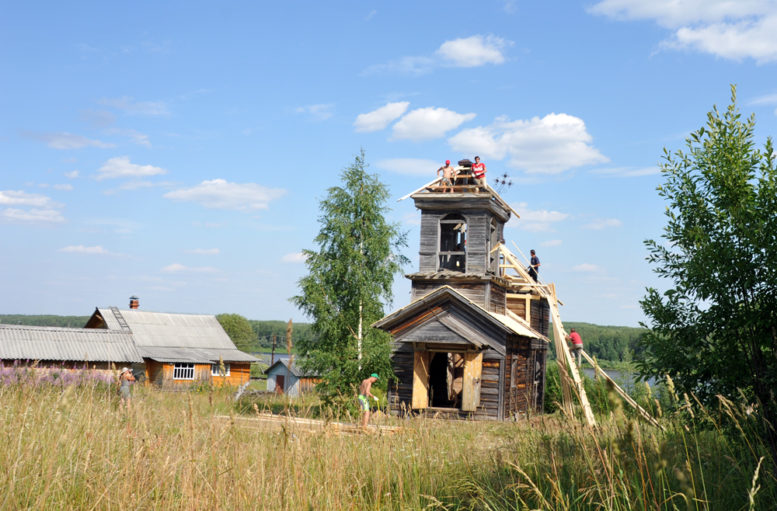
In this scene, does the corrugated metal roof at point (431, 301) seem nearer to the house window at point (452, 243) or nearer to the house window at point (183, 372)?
the house window at point (452, 243)

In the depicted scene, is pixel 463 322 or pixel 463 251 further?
pixel 463 251

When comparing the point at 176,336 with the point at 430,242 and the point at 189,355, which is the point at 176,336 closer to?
the point at 189,355

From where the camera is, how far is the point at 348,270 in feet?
77.6

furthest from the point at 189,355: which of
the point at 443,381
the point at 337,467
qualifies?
the point at 337,467

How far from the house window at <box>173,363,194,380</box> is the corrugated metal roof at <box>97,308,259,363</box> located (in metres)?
0.75

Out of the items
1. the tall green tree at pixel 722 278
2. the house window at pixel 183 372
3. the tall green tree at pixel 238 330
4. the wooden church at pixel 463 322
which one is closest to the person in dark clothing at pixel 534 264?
the wooden church at pixel 463 322

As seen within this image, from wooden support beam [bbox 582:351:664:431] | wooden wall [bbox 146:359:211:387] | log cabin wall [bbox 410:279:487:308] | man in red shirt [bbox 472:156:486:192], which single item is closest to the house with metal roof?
wooden wall [bbox 146:359:211:387]

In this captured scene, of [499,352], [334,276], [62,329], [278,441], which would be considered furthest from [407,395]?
[62,329]

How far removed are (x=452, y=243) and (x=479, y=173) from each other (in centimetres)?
287

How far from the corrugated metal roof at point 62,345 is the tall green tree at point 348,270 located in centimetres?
1933

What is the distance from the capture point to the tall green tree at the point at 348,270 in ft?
76.9

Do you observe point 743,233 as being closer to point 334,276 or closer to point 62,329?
point 334,276

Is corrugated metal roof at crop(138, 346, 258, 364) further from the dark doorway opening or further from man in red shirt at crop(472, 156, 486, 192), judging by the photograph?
man in red shirt at crop(472, 156, 486, 192)

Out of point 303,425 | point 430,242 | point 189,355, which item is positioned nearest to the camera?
point 303,425
